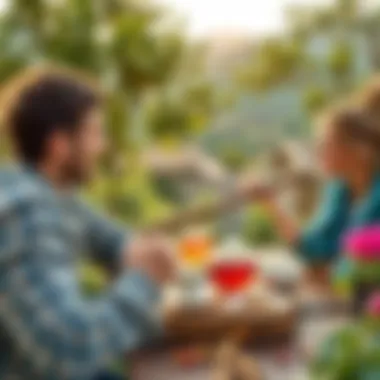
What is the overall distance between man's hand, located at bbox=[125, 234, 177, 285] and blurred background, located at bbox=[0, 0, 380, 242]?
59 mm

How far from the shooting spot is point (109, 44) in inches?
52.6

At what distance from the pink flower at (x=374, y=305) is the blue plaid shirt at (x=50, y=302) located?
0.26m

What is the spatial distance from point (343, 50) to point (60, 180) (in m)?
0.40

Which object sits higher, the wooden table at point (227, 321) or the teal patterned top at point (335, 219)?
the teal patterned top at point (335, 219)

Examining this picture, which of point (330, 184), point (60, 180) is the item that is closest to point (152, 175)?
point (60, 180)

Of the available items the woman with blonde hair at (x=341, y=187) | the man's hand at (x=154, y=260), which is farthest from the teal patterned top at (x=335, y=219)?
the man's hand at (x=154, y=260)

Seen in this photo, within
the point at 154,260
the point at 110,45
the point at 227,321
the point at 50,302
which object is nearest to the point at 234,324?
the point at 227,321

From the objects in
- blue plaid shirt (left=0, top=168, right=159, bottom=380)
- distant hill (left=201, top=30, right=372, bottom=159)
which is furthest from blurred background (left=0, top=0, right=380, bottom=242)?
blue plaid shirt (left=0, top=168, right=159, bottom=380)

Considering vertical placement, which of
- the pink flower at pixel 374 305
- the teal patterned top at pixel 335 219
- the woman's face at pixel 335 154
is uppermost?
the woman's face at pixel 335 154

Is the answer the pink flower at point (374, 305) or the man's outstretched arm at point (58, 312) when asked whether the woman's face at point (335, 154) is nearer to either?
the pink flower at point (374, 305)

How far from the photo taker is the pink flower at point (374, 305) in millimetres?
1255

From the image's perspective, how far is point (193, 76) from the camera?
4.39 ft

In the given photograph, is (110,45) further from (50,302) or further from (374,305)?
(374,305)

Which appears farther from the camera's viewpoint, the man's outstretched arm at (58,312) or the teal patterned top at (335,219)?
Result: the teal patterned top at (335,219)
